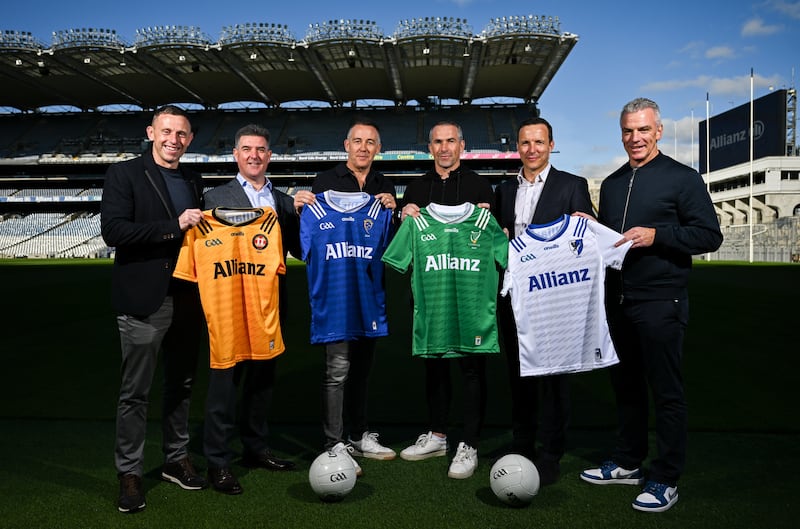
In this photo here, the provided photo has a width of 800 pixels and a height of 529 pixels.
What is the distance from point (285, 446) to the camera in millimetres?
4375

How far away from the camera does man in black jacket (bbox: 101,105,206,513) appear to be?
342cm

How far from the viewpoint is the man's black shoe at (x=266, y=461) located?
388cm

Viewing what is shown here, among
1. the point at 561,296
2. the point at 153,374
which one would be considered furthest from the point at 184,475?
the point at 561,296

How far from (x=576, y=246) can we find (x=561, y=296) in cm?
34

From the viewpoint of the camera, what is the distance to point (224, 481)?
350 cm

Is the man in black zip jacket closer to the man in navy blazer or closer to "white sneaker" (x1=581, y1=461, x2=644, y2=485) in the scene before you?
"white sneaker" (x1=581, y1=461, x2=644, y2=485)

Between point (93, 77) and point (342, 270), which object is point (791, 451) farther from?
point (93, 77)

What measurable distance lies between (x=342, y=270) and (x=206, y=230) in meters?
0.91

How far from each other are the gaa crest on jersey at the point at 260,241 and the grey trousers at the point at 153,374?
0.59 m

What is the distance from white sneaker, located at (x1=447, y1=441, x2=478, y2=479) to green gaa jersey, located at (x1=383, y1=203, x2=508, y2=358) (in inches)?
25.3

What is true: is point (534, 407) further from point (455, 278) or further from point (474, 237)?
point (474, 237)

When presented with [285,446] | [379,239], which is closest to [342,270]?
[379,239]

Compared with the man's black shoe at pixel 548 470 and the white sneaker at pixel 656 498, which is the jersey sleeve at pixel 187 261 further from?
the white sneaker at pixel 656 498

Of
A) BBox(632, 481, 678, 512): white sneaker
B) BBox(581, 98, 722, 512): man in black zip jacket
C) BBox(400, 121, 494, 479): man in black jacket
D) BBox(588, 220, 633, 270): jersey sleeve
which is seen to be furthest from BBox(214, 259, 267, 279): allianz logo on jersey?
BBox(632, 481, 678, 512): white sneaker
